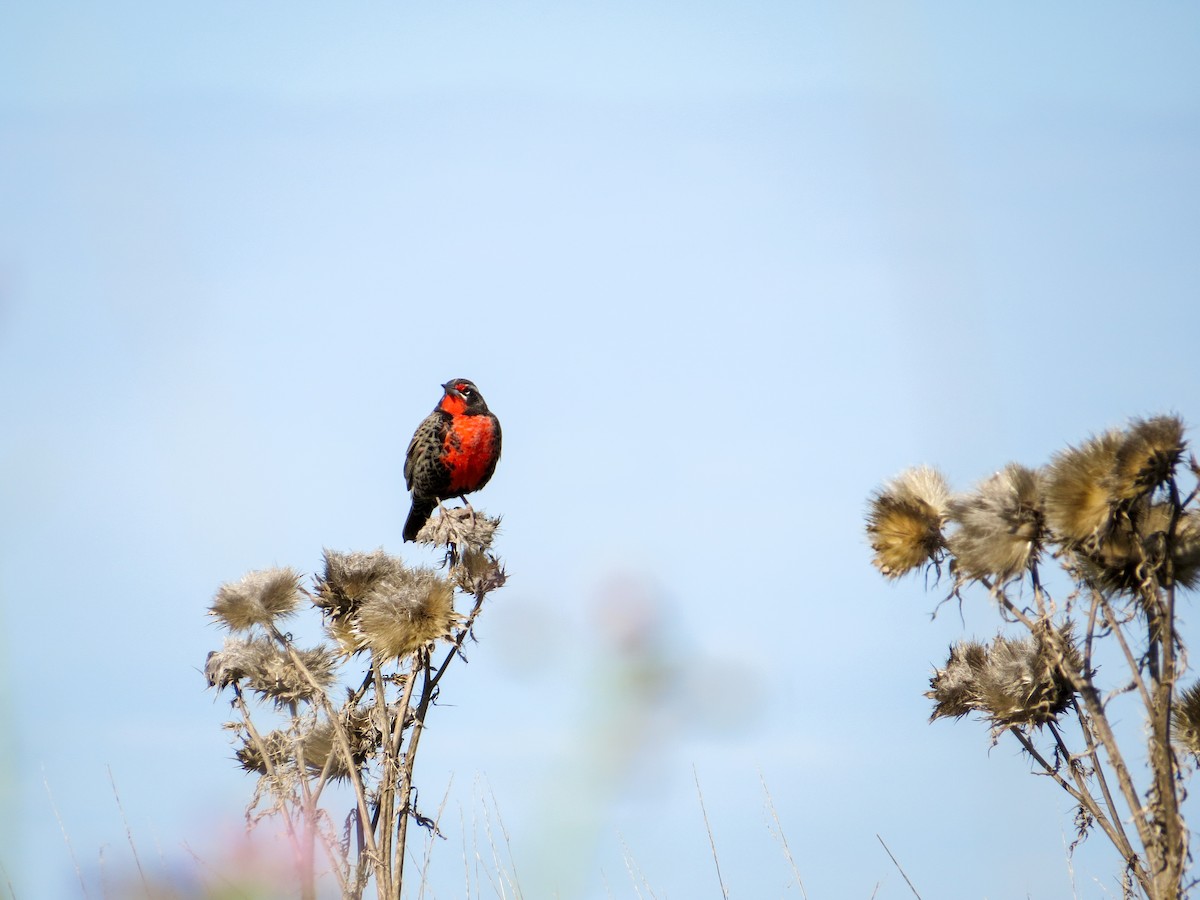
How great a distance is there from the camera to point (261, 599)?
679cm

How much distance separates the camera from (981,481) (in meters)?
5.81

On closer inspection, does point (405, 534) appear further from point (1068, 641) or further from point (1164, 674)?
point (1164, 674)

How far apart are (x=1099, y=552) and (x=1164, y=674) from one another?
61cm

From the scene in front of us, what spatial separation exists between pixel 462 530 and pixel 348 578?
734 millimetres

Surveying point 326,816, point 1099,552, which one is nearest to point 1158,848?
point 1099,552

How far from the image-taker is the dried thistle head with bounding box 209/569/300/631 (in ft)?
22.3

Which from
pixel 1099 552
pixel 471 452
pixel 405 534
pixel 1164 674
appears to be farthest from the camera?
pixel 405 534

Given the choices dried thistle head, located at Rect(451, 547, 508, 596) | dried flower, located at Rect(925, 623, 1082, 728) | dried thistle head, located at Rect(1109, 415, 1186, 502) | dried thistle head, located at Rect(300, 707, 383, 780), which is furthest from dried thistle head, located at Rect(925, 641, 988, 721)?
dried thistle head, located at Rect(300, 707, 383, 780)

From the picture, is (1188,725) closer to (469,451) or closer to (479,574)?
(479,574)

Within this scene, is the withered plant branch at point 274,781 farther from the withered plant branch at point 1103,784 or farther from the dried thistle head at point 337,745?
the withered plant branch at point 1103,784

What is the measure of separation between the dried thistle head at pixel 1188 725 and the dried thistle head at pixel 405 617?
11.2 ft

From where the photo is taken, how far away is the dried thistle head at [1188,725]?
19.6 feet

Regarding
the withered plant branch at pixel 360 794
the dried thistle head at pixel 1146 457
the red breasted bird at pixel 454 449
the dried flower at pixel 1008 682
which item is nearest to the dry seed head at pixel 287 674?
the withered plant branch at pixel 360 794

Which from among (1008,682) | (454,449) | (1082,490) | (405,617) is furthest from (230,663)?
(1082,490)
